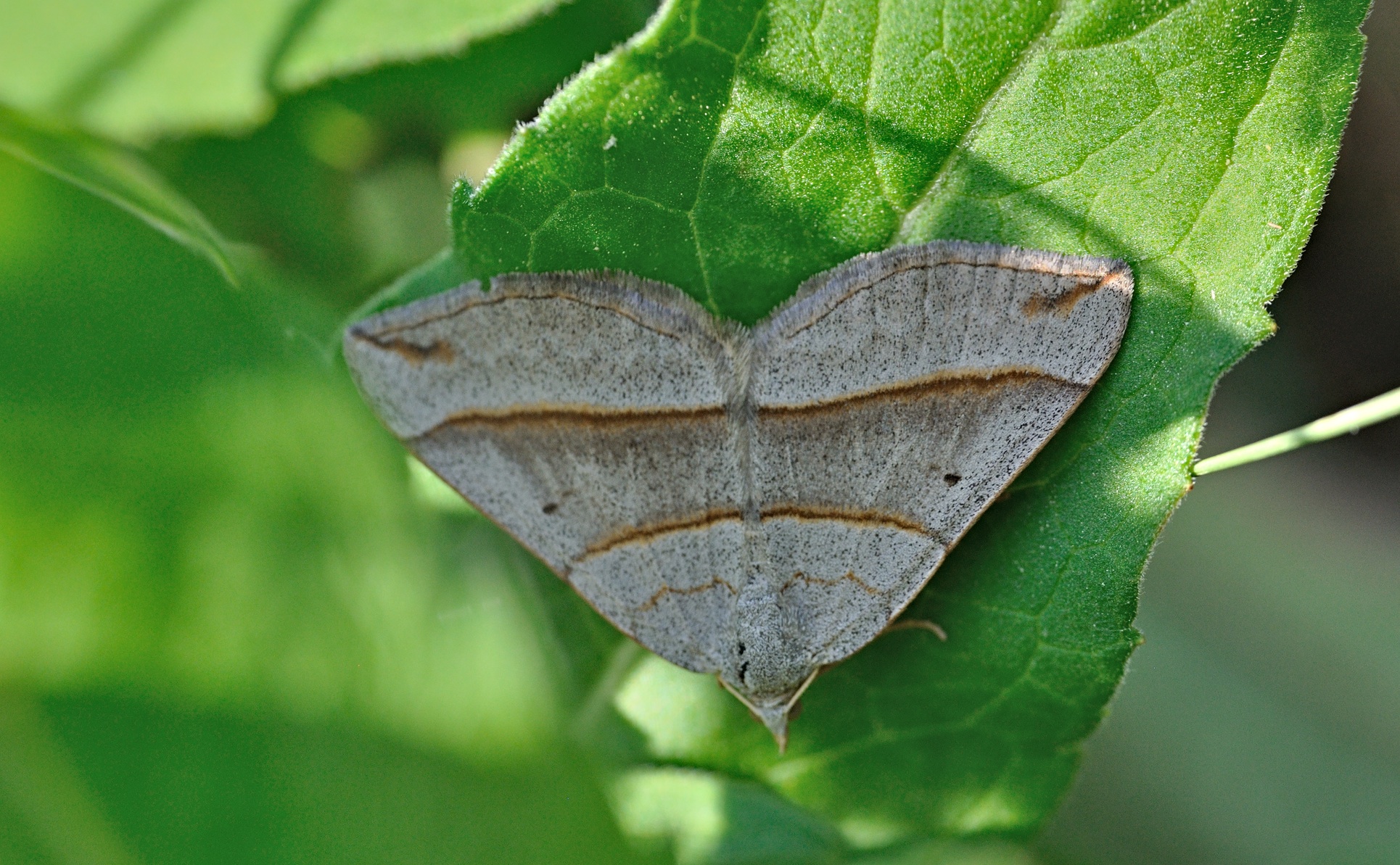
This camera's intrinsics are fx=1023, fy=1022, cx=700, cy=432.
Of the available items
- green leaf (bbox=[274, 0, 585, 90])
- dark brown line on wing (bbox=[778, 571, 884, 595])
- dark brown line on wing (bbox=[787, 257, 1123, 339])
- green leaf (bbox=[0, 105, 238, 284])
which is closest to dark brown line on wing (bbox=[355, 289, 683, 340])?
dark brown line on wing (bbox=[787, 257, 1123, 339])

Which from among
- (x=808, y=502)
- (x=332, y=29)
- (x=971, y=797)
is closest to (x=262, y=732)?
(x=808, y=502)

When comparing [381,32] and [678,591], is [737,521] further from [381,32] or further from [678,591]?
[381,32]

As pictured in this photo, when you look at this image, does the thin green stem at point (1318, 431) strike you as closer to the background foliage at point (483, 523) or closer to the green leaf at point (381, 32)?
the background foliage at point (483, 523)

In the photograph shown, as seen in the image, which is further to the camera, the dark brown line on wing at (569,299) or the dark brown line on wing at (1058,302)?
the dark brown line on wing at (569,299)

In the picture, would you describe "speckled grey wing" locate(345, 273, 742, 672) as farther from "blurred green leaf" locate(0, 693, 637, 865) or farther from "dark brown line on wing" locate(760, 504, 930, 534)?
"blurred green leaf" locate(0, 693, 637, 865)

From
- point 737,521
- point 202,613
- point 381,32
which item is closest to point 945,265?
point 737,521

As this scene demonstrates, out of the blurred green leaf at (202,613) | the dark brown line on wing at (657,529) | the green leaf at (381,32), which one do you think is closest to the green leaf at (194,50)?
the green leaf at (381,32)
